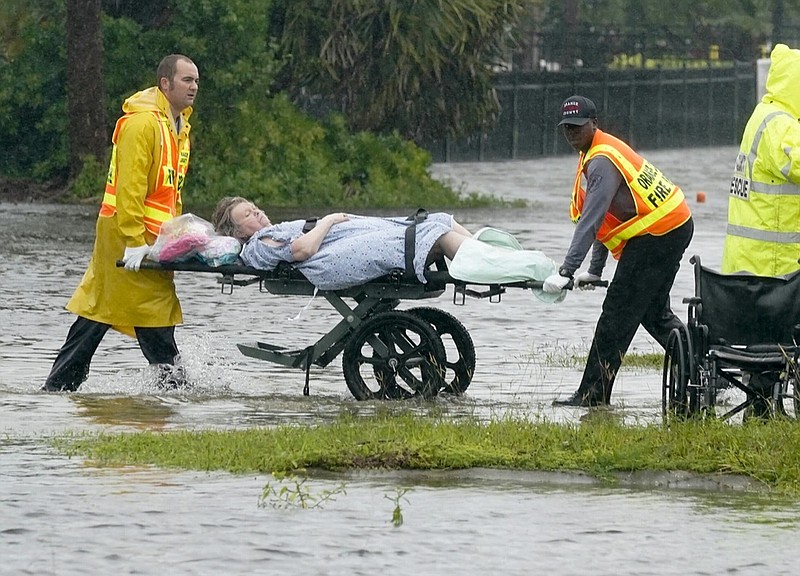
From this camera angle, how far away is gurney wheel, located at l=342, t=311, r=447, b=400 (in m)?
10.5

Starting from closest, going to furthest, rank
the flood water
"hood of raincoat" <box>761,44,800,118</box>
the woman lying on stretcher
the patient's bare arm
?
the flood water → "hood of raincoat" <box>761,44,800,118</box> → the woman lying on stretcher → the patient's bare arm

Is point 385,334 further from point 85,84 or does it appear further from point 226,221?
point 85,84

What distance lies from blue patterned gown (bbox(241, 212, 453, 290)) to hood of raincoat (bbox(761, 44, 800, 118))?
1.83 meters

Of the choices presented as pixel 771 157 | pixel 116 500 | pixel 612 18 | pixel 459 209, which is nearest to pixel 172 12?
pixel 459 209

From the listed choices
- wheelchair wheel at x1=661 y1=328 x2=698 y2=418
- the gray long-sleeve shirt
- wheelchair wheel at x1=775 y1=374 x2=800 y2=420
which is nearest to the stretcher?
the gray long-sleeve shirt

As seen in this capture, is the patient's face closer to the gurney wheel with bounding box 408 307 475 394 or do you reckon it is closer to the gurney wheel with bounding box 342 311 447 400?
the gurney wheel with bounding box 342 311 447 400

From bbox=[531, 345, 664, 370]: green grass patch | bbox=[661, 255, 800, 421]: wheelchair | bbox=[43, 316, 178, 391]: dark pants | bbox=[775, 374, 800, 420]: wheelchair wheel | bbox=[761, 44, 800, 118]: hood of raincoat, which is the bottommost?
bbox=[531, 345, 664, 370]: green grass patch

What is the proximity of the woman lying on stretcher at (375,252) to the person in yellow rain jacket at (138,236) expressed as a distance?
618 mm

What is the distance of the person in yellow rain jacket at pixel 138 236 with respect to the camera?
10.7 meters

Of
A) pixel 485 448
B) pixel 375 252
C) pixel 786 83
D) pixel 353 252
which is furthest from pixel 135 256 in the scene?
pixel 786 83

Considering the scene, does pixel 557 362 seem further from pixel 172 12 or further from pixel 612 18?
pixel 612 18

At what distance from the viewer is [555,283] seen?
9.99 meters

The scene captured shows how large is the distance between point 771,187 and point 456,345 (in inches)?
81.4

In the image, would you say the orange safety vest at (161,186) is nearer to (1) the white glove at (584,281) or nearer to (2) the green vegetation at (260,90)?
(1) the white glove at (584,281)
